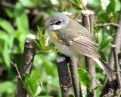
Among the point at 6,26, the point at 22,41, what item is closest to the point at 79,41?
the point at 22,41

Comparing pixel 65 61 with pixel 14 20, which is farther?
pixel 14 20

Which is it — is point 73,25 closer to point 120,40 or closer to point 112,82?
point 120,40

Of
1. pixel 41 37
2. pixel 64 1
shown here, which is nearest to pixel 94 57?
pixel 41 37

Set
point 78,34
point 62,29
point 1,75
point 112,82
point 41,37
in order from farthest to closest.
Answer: point 1,75
point 62,29
point 78,34
point 41,37
point 112,82

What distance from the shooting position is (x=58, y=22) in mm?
2299

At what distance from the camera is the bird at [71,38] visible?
2.07m

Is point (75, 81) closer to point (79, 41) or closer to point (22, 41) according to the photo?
point (79, 41)

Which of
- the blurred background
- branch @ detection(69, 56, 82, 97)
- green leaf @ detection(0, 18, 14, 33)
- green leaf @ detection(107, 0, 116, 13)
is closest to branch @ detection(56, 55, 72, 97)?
branch @ detection(69, 56, 82, 97)

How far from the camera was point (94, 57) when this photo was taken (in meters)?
2.04

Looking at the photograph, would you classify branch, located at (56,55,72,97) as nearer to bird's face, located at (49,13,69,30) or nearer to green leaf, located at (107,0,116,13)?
bird's face, located at (49,13,69,30)

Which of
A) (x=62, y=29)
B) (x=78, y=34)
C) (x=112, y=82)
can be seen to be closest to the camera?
(x=112, y=82)

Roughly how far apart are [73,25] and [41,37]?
23cm

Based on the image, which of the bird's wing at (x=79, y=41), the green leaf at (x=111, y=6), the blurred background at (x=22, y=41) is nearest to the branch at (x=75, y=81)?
the bird's wing at (x=79, y=41)

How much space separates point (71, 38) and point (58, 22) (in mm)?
119
